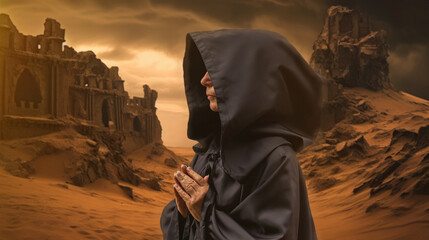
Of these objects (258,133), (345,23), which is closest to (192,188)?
(258,133)

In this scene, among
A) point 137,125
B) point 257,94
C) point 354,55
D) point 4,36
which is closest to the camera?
point 257,94

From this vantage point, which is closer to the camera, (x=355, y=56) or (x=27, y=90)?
(x=27, y=90)

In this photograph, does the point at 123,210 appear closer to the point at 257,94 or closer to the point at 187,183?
the point at 187,183

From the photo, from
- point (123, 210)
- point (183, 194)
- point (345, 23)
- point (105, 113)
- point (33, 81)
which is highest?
point (345, 23)

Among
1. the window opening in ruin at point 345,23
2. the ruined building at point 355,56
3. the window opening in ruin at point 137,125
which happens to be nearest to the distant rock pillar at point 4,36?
the window opening in ruin at point 137,125

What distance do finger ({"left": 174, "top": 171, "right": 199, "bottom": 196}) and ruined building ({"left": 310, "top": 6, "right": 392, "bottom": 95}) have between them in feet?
97.7

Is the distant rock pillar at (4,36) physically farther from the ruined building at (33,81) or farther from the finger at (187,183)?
the finger at (187,183)

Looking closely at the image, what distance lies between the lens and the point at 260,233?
181cm

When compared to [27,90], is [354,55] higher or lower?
higher

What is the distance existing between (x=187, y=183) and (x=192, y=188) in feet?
0.13

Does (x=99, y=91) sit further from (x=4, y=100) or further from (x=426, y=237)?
(x=426, y=237)

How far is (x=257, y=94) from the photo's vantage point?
72.7 inches

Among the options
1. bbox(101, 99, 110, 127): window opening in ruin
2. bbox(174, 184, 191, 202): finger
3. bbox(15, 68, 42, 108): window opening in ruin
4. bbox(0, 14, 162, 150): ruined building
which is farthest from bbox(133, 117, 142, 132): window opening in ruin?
bbox(174, 184, 191, 202): finger

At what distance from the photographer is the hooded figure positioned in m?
1.79
